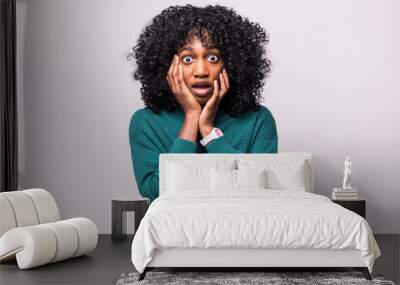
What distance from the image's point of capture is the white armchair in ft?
17.4

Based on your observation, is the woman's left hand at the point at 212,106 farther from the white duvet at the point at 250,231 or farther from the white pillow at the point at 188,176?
the white duvet at the point at 250,231

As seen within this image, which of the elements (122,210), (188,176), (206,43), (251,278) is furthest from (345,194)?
(251,278)

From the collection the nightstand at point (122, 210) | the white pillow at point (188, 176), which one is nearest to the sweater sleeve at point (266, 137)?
the white pillow at point (188, 176)

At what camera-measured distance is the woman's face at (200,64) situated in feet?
22.7

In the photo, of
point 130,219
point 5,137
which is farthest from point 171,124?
point 5,137

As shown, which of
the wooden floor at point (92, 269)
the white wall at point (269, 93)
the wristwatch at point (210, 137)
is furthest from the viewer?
the white wall at point (269, 93)

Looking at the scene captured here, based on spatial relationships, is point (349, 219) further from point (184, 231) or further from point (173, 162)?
point (173, 162)

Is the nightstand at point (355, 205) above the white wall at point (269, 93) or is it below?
below

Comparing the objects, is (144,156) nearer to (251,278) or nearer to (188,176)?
(188,176)

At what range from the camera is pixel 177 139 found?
688 cm

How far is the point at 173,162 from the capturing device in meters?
6.53

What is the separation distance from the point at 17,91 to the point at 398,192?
3.98 metres

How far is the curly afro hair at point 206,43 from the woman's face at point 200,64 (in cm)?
6

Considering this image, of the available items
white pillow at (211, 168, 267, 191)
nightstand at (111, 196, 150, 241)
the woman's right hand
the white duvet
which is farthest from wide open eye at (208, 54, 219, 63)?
the white duvet
